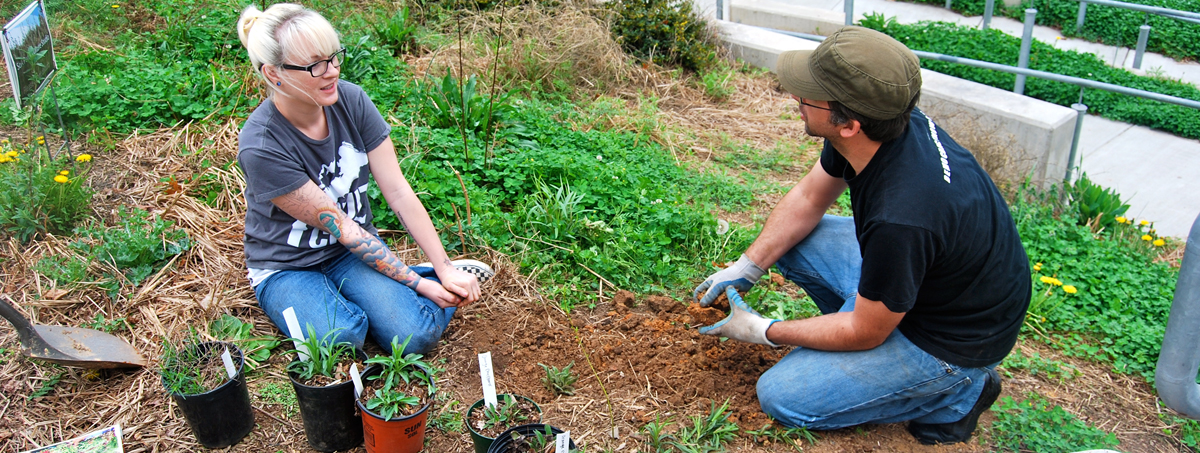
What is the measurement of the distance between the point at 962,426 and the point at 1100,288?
1726 millimetres

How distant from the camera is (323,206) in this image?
2.58 m

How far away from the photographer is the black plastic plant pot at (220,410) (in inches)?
88.9

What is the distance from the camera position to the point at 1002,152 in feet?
15.9

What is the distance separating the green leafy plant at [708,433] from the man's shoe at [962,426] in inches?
26.2

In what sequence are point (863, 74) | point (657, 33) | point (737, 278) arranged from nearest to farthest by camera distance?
point (863, 74) < point (737, 278) < point (657, 33)

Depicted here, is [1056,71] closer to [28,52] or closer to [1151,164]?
[1151,164]

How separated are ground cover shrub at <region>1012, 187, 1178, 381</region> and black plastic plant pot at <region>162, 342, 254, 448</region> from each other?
327 cm

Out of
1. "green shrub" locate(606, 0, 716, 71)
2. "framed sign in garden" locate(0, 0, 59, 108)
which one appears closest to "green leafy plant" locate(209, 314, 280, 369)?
"framed sign in garden" locate(0, 0, 59, 108)

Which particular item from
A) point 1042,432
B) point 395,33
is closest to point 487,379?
point 1042,432

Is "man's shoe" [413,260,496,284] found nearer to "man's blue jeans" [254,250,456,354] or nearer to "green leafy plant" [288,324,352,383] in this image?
"man's blue jeans" [254,250,456,354]

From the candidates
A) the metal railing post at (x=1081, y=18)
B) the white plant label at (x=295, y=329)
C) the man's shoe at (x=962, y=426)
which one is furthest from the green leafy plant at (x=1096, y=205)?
the metal railing post at (x=1081, y=18)

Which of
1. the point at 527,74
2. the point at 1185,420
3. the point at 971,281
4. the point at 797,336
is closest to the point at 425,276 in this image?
the point at 797,336

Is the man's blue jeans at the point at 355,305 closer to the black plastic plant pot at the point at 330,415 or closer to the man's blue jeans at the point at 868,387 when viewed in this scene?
the black plastic plant pot at the point at 330,415

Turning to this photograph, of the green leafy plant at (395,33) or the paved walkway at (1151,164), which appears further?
the green leafy plant at (395,33)
